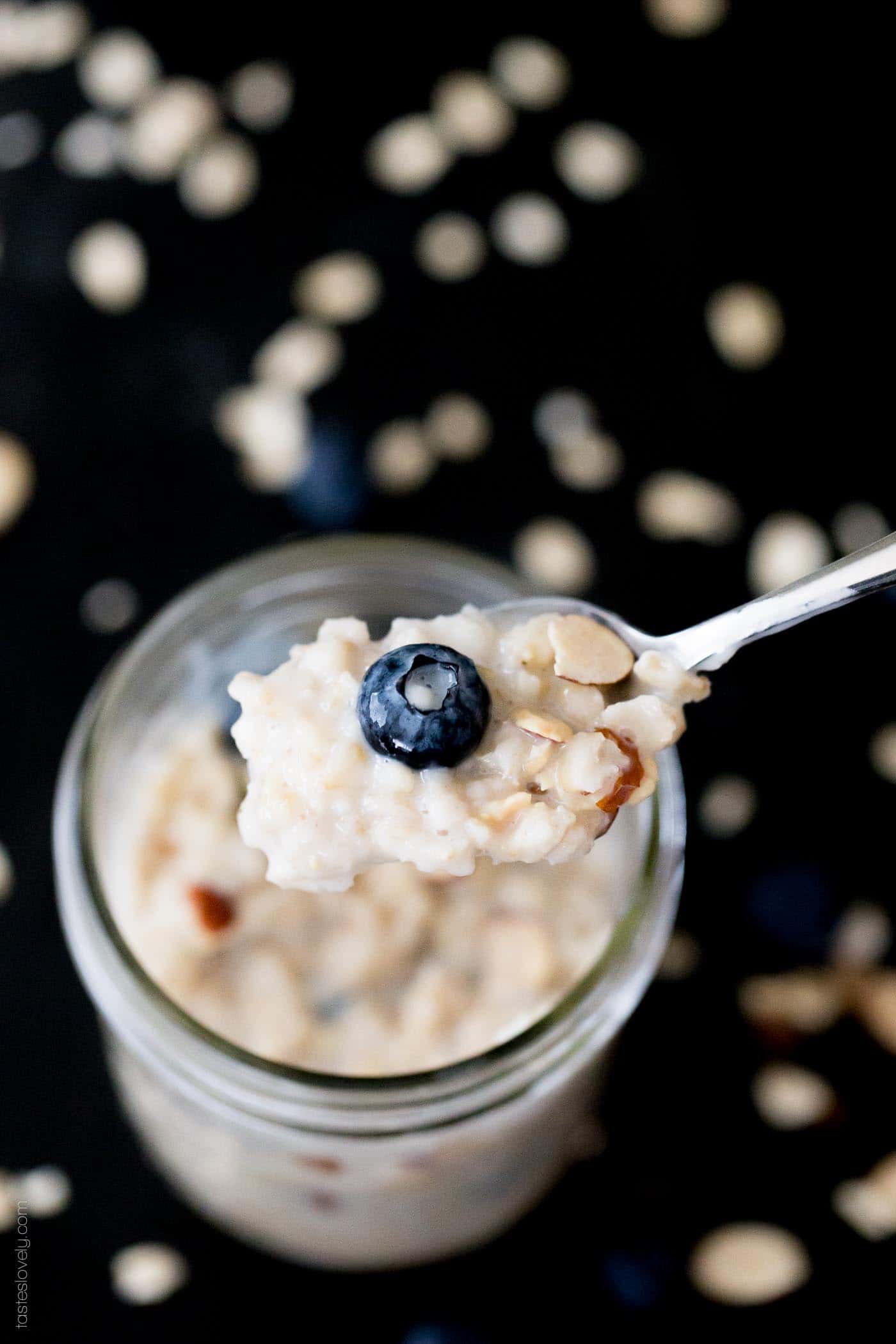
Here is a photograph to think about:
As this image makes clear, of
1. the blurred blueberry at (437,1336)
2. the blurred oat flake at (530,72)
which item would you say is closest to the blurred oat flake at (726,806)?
the blurred blueberry at (437,1336)

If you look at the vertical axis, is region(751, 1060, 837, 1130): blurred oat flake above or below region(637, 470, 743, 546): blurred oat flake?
below

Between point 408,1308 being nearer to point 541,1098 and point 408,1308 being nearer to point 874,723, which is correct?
point 541,1098

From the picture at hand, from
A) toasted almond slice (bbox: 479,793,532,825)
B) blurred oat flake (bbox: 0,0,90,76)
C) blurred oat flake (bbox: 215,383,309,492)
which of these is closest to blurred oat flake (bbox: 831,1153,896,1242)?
toasted almond slice (bbox: 479,793,532,825)

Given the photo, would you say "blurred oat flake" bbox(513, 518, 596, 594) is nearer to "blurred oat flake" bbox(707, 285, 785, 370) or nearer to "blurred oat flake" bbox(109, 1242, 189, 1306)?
"blurred oat flake" bbox(707, 285, 785, 370)

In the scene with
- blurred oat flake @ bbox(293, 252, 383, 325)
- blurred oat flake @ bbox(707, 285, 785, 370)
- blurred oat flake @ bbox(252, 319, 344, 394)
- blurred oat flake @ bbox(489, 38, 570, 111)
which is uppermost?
blurred oat flake @ bbox(489, 38, 570, 111)

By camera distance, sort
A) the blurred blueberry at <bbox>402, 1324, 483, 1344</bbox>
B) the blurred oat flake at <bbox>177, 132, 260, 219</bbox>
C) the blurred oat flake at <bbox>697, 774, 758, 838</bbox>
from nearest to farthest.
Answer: the blurred blueberry at <bbox>402, 1324, 483, 1344</bbox> → the blurred oat flake at <bbox>697, 774, 758, 838</bbox> → the blurred oat flake at <bbox>177, 132, 260, 219</bbox>

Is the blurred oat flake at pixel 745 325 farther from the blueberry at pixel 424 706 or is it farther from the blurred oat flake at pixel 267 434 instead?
the blueberry at pixel 424 706

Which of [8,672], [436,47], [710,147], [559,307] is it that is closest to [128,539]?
[8,672]

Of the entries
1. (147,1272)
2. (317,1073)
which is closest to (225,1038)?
(317,1073)
